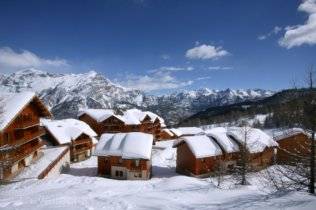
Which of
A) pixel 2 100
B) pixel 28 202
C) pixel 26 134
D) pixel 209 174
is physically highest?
pixel 2 100

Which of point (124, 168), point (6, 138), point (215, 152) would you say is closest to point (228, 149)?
point (215, 152)

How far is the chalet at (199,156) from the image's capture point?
52.0 meters

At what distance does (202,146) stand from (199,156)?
8.74 ft

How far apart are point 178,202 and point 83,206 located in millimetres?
6336

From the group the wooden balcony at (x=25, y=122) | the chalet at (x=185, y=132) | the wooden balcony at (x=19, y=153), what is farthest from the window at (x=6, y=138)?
the chalet at (x=185, y=132)

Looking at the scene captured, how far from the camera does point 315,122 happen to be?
1998 cm

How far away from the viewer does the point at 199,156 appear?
169ft

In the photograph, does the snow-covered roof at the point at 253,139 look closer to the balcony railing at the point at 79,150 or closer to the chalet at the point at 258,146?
the chalet at the point at 258,146

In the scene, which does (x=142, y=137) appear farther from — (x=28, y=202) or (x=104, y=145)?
(x=28, y=202)

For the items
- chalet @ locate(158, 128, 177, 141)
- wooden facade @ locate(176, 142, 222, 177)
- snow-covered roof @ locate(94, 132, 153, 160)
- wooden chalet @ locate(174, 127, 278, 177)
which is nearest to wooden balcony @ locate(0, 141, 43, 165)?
snow-covered roof @ locate(94, 132, 153, 160)

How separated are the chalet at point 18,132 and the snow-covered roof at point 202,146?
23936 mm

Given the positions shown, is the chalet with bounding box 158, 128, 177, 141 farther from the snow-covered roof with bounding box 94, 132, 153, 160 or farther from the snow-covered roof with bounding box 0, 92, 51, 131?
the snow-covered roof with bounding box 0, 92, 51, 131

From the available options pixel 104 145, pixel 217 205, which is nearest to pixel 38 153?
pixel 104 145

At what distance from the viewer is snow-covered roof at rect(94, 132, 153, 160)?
49406 millimetres
